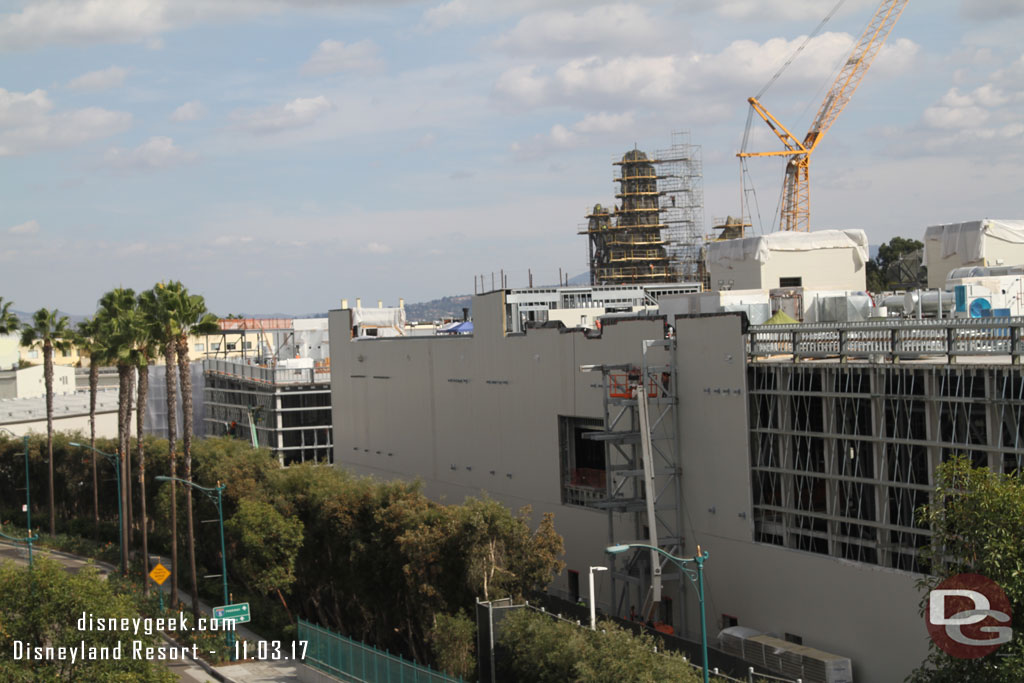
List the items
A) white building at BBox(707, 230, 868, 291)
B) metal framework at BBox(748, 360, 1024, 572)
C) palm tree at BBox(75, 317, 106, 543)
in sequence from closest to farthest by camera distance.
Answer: metal framework at BBox(748, 360, 1024, 572) < white building at BBox(707, 230, 868, 291) < palm tree at BBox(75, 317, 106, 543)

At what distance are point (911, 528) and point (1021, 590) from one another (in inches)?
543

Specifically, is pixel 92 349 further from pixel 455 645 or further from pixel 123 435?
pixel 455 645

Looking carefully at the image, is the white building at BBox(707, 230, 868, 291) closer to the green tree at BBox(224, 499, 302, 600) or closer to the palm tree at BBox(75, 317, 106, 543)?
the green tree at BBox(224, 499, 302, 600)

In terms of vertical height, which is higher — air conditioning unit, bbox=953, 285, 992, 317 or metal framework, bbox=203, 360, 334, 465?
air conditioning unit, bbox=953, 285, 992, 317

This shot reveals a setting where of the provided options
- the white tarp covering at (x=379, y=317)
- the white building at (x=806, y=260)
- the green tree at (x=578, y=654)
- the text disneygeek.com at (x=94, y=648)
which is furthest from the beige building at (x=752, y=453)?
the white tarp covering at (x=379, y=317)

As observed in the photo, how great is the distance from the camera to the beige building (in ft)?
109

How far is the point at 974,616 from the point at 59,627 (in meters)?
21.4

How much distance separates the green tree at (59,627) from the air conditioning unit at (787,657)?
1883 centimetres

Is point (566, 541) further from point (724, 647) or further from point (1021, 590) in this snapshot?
point (1021, 590)

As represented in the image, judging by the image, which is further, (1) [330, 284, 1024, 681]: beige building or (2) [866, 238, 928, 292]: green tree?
(2) [866, 238, 928, 292]: green tree

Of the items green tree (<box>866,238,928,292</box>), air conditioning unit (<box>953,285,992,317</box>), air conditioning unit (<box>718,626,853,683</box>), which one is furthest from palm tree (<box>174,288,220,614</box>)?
green tree (<box>866,238,928,292</box>)

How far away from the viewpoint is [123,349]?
2104 inches

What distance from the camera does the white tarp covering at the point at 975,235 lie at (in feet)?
168

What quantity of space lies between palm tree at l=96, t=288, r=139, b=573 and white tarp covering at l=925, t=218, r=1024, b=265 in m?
39.9
